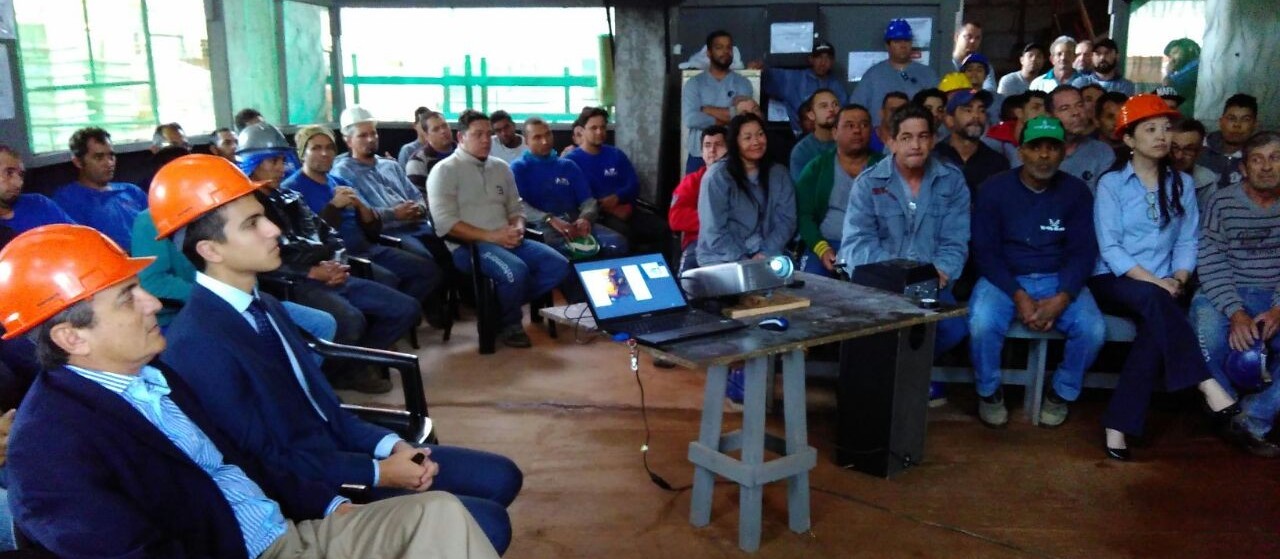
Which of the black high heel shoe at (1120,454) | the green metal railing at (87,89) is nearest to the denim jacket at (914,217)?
the black high heel shoe at (1120,454)

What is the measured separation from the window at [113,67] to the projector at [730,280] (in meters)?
4.04

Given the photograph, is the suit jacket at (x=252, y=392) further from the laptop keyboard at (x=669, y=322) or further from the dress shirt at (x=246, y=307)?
the laptop keyboard at (x=669, y=322)

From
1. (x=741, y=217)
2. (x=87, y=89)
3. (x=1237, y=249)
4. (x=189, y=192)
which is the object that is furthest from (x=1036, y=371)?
(x=87, y=89)

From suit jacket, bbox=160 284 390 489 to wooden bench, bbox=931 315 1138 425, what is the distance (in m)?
2.72

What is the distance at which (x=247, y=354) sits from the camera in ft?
7.23

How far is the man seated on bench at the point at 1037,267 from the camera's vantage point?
4041mm

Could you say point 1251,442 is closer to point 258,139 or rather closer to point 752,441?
point 752,441

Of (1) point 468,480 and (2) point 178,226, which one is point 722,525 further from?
(2) point 178,226

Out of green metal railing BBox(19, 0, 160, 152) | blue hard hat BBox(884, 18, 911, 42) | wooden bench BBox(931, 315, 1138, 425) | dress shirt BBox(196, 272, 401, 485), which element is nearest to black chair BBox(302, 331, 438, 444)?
dress shirt BBox(196, 272, 401, 485)

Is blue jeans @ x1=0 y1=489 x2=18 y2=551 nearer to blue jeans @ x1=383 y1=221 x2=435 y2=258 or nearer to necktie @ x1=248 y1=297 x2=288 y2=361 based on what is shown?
necktie @ x1=248 y1=297 x2=288 y2=361

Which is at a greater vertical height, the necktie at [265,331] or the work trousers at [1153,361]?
the necktie at [265,331]

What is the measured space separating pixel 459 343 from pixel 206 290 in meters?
3.18

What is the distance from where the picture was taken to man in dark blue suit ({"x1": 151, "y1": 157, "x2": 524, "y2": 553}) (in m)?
2.16

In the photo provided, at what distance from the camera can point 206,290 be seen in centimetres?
224
